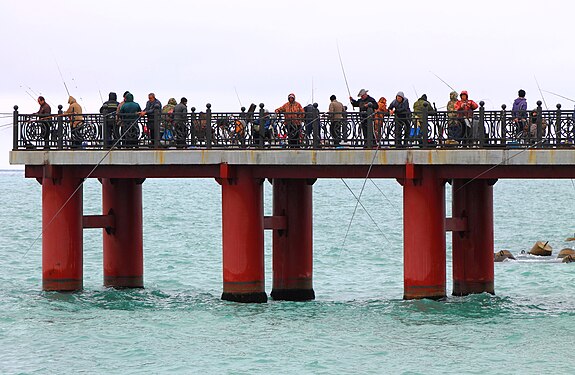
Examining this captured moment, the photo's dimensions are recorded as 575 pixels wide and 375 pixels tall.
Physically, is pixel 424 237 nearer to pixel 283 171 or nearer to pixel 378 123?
pixel 378 123

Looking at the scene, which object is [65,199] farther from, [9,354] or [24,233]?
[24,233]

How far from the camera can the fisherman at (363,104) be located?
3039 cm

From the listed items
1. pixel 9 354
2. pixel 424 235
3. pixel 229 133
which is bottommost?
pixel 9 354

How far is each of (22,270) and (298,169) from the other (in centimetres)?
1666

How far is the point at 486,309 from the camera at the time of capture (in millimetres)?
31016

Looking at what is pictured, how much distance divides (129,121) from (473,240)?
7.88 metres

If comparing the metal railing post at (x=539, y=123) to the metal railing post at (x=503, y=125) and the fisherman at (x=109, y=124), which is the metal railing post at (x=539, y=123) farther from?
the fisherman at (x=109, y=124)

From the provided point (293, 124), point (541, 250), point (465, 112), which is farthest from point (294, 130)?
point (541, 250)

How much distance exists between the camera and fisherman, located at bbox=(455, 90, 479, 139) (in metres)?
29.7

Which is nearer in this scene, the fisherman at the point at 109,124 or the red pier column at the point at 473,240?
the fisherman at the point at 109,124

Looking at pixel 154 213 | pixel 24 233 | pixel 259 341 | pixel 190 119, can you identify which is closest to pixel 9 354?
pixel 259 341

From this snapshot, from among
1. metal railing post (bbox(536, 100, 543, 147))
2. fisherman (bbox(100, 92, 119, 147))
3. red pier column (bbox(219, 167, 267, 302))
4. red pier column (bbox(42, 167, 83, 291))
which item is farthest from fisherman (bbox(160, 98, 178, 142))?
metal railing post (bbox(536, 100, 543, 147))

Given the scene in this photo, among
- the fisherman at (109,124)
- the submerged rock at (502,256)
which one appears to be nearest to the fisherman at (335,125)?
the fisherman at (109,124)

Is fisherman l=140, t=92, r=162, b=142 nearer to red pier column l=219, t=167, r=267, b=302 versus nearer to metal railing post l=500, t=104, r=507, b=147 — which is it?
red pier column l=219, t=167, r=267, b=302
